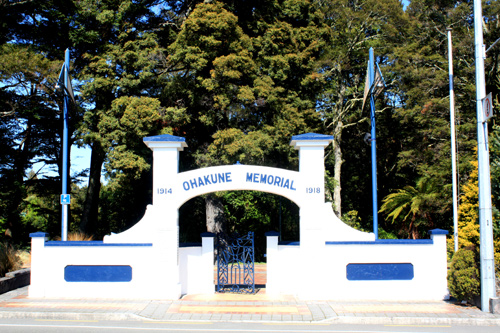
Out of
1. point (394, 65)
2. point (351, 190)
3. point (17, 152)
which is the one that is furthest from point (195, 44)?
point (351, 190)

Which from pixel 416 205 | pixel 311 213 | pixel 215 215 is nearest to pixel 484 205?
pixel 311 213

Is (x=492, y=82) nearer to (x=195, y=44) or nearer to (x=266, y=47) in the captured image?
(x=266, y=47)

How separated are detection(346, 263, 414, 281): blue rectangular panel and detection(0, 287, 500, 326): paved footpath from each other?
774 mm

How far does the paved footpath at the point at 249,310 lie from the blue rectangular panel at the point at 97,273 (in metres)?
0.59

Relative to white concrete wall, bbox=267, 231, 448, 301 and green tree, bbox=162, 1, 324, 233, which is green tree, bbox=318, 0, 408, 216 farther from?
white concrete wall, bbox=267, 231, 448, 301

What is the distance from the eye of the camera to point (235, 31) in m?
20.6

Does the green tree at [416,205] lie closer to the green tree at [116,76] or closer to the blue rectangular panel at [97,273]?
the green tree at [116,76]

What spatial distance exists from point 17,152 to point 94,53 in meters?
6.79

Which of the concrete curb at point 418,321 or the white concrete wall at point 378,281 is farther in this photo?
the white concrete wall at point 378,281

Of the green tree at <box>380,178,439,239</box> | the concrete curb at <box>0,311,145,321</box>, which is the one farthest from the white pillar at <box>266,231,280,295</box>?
the green tree at <box>380,178,439,239</box>

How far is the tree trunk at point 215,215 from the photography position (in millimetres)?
21859

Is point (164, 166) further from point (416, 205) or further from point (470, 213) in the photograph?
point (416, 205)

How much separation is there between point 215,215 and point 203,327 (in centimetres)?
1217

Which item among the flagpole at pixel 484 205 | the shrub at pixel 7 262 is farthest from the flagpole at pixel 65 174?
the flagpole at pixel 484 205
